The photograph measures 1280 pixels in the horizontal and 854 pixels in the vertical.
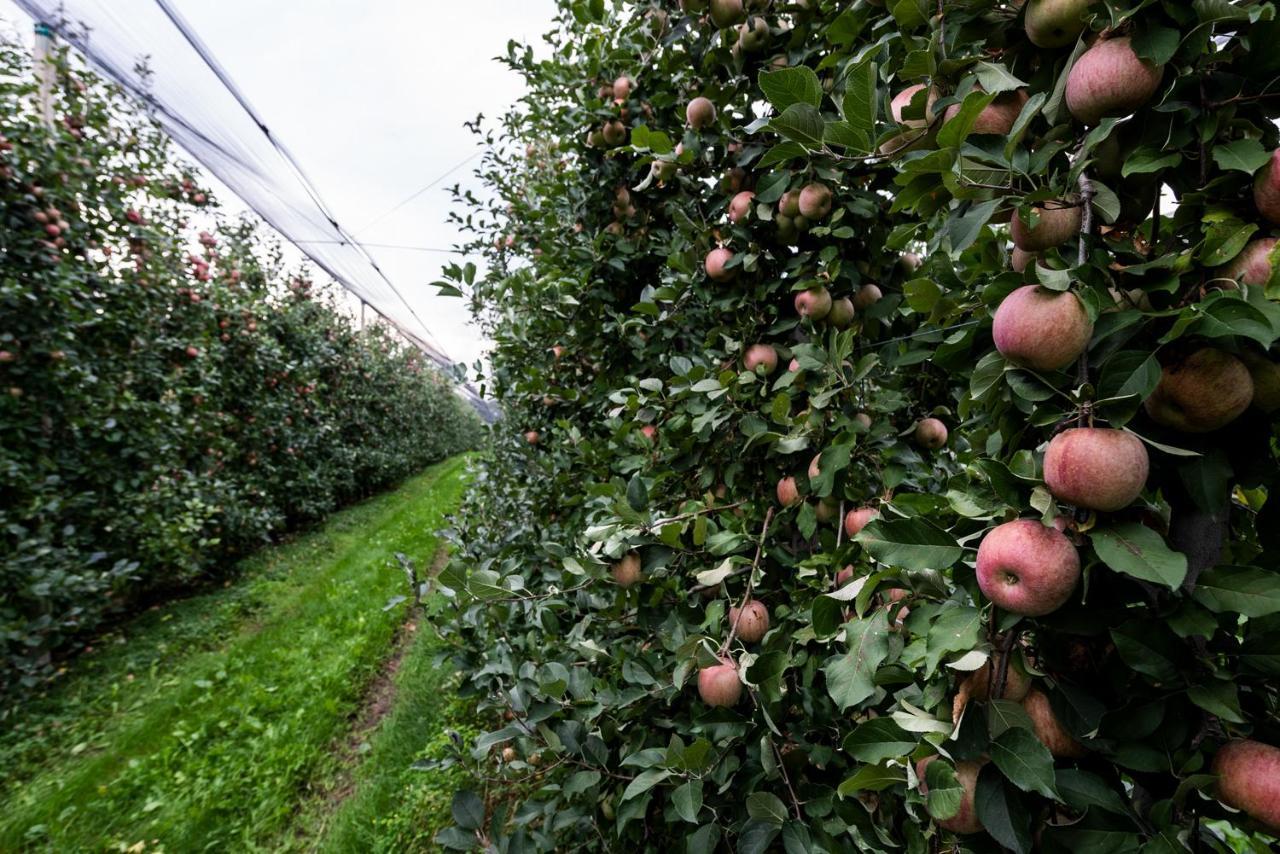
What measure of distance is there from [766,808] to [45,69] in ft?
18.4

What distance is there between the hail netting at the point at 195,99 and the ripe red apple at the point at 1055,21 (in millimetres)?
2660

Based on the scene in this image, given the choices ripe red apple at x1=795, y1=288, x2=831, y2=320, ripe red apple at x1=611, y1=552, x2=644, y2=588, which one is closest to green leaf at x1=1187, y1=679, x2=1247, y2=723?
ripe red apple at x1=611, y1=552, x2=644, y2=588

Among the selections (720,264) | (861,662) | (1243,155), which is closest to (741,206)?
(720,264)

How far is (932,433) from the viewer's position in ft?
4.48

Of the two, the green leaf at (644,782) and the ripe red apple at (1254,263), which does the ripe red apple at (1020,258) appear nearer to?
the ripe red apple at (1254,263)

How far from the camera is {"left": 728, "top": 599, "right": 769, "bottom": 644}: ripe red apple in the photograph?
1.16 m

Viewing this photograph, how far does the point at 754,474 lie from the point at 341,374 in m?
9.22

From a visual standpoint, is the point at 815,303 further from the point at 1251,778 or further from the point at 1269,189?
the point at 1251,778

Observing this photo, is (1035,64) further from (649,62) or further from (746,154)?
(649,62)

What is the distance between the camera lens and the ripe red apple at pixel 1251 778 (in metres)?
0.45

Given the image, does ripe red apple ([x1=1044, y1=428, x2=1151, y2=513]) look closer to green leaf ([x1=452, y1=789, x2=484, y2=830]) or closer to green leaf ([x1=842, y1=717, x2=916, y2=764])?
green leaf ([x1=842, y1=717, x2=916, y2=764])

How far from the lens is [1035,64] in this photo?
0.69 m

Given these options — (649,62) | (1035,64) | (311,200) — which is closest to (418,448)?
(311,200)

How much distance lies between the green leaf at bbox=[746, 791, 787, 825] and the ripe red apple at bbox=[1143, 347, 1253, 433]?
841 mm
